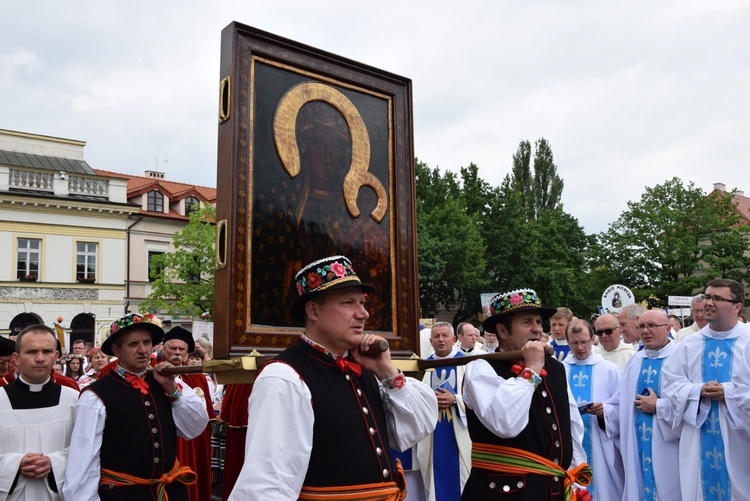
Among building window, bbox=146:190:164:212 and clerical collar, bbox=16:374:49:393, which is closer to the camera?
clerical collar, bbox=16:374:49:393

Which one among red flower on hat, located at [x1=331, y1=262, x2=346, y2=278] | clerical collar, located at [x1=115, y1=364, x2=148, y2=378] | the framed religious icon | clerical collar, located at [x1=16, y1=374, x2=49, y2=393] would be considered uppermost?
the framed religious icon

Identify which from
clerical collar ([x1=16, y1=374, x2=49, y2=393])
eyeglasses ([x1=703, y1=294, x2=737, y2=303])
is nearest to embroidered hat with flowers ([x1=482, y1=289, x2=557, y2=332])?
eyeglasses ([x1=703, y1=294, x2=737, y2=303])

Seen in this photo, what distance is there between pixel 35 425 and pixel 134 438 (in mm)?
792

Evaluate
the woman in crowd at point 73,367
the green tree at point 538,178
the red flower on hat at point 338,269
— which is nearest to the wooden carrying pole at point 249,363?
the red flower on hat at point 338,269

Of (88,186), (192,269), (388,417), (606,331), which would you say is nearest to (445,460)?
(606,331)

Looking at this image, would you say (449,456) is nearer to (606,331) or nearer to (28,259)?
(606,331)

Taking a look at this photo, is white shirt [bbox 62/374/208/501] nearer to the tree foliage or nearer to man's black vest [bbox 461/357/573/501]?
man's black vest [bbox 461/357/573/501]

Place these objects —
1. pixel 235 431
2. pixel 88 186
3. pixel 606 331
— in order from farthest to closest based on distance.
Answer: pixel 88 186, pixel 606 331, pixel 235 431

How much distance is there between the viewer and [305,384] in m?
3.08

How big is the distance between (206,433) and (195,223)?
26.6m

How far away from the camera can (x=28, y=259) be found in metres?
34.5

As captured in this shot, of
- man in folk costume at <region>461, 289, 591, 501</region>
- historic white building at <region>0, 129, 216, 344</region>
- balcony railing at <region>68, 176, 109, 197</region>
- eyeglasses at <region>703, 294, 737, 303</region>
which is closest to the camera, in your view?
man in folk costume at <region>461, 289, 591, 501</region>

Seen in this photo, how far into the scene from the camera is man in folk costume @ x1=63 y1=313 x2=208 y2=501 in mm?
4531

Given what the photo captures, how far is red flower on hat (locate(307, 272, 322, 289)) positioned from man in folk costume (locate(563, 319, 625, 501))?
5736 mm
